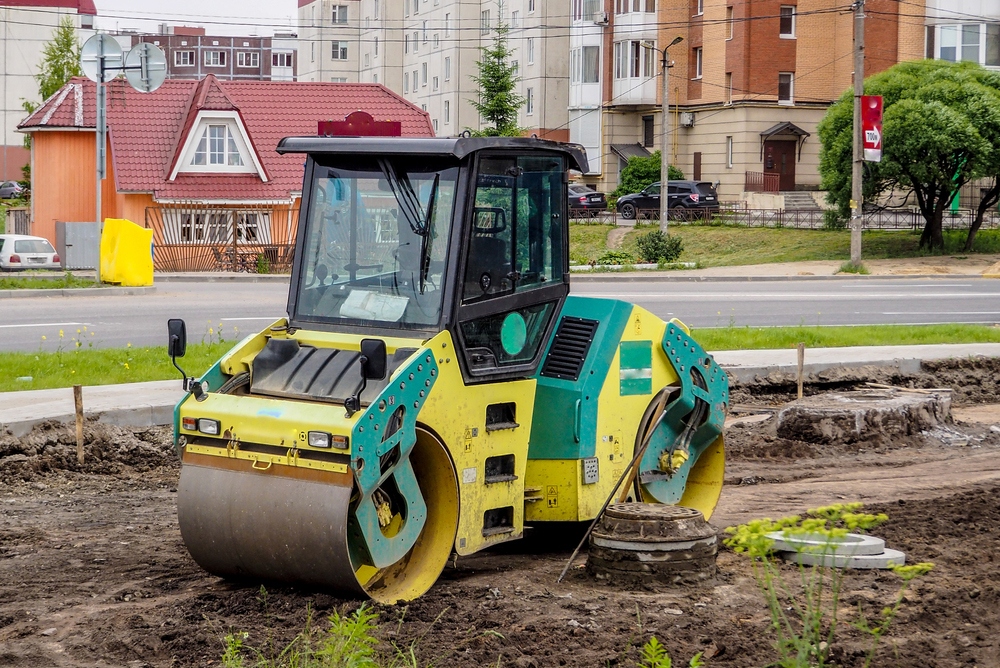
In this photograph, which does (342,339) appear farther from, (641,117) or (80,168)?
(641,117)

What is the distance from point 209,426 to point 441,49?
70.5 m

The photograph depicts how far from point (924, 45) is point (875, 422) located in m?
46.4

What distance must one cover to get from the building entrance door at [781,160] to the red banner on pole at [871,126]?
73.9ft

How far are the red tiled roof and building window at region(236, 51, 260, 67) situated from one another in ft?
289

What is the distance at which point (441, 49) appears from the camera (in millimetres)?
73875

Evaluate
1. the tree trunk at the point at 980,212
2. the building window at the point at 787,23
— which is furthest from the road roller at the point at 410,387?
the building window at the point at 787,23

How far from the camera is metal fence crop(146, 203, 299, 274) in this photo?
105 ft

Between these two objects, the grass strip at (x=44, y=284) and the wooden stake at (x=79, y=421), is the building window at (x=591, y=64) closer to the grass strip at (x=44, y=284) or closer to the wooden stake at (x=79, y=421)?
the grass strip at (x=44, y=284)

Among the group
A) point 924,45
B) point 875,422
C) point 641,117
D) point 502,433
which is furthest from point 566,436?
point 641,117

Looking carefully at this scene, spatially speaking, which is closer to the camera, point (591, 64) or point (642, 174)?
point (642, 174)

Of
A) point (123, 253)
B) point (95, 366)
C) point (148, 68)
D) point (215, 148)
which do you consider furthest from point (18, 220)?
point (95, 366)

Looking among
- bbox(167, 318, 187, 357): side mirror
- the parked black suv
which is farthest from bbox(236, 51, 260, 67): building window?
bbox(167, 318, 187, 357): side mirror

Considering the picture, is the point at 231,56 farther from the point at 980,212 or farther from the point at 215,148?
the point at 980,212

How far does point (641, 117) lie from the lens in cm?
6166
